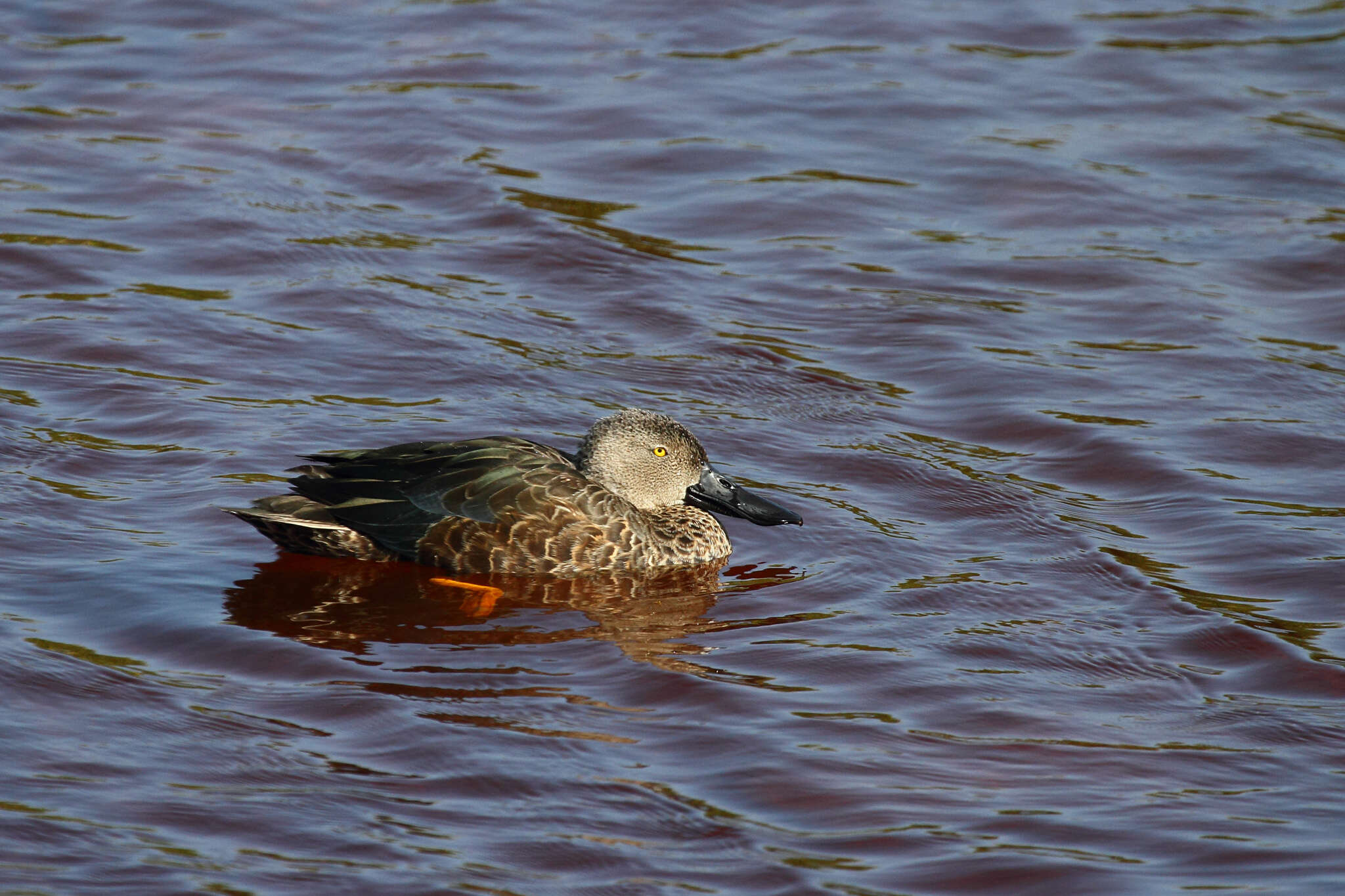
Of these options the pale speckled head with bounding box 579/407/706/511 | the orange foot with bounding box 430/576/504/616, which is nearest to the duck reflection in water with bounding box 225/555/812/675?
the orange foot with bounding box 430/576/504/616

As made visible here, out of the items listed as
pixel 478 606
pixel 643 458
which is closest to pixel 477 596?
pixel 478 606

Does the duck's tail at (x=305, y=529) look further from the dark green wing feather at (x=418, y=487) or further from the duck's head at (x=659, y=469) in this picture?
the duck's head at (x=659, y=469)

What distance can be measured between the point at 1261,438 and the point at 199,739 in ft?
18.6

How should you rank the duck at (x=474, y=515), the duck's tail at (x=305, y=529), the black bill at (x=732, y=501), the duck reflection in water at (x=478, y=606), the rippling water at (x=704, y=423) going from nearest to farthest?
→ the rippling water at (x=704, y=423) → the duck reflection in water at (x=478, y=606) → the duck's tail at (x=305, y=529) → the duck at (x=474, y=515) → the black bill at (x=732, y=501)

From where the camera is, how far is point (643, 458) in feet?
26.3

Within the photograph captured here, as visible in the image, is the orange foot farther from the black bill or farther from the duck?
the black bill

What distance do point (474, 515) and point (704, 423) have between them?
6.50 ft

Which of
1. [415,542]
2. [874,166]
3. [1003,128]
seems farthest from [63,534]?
[1003,128]

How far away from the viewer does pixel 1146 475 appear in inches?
338

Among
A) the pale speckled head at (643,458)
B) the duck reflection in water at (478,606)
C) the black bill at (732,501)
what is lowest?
the duck reflection in water at (478,606)

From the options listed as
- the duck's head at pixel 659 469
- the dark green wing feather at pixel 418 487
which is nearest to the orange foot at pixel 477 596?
the dark green wing feather at pixel 418 487

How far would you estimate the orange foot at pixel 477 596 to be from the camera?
720 cm

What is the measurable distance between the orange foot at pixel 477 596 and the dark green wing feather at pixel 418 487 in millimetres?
213

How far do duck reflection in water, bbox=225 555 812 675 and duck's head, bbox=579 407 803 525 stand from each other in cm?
29
